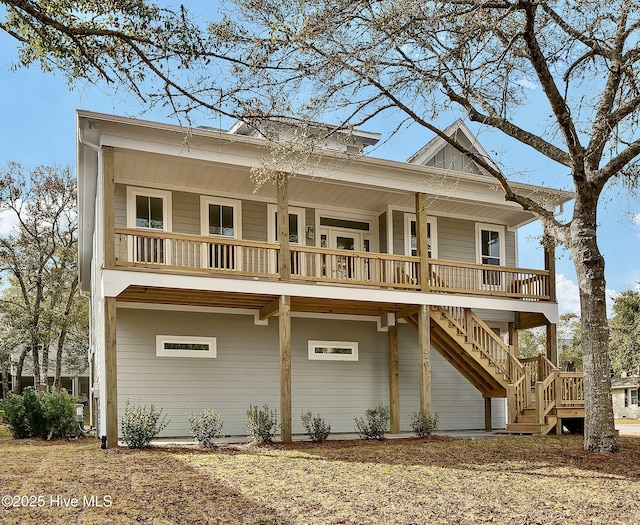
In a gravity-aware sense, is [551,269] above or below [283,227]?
below

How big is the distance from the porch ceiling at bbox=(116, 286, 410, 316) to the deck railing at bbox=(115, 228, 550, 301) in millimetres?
562

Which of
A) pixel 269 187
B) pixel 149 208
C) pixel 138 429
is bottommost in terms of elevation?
pixel 138 429

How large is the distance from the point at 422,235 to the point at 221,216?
4.69m

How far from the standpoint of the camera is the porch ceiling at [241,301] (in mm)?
14438

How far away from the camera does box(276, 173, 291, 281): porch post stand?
1409 centimetres

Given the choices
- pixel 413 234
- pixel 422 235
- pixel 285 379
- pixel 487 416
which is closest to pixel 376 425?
pixel 285 379

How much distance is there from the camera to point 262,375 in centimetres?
1641

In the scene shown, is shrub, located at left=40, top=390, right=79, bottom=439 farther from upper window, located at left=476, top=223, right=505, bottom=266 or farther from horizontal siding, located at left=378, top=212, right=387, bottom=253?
upper window, located at left=476, top=223, right=505, bottom=266

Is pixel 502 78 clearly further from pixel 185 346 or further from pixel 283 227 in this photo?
pixel 185 346

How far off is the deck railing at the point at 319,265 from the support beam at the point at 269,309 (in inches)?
28.1

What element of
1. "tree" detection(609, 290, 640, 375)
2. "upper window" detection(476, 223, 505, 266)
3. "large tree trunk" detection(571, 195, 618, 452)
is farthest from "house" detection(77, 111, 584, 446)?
"tree" detection(609, 290, 640, 375)

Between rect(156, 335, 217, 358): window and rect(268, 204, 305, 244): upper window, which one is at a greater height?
rect(268, 204, 305, 244): upper window

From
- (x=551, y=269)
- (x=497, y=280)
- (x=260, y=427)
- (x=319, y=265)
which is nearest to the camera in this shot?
(x=260, y=427)

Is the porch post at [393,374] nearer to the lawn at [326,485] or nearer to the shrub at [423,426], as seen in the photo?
the shrub at [423,426]
